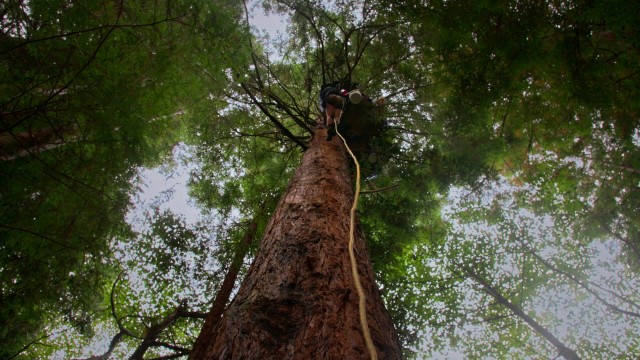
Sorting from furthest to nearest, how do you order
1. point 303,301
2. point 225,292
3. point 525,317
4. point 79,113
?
point 525,317 < point 225,292 < point 79,113 < point 303,301

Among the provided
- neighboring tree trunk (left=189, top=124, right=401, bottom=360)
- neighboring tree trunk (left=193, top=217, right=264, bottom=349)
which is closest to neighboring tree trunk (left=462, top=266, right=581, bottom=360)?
neighboring tree trunk (left=193, top=217, right=264, bottom=349)

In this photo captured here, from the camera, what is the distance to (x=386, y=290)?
6.90 m

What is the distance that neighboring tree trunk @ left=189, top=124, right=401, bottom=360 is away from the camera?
1041 mm

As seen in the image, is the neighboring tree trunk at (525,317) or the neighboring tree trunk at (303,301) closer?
the neighboring tree trunk at (303,301)

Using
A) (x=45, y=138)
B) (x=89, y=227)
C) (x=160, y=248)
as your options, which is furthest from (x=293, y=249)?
(x=160, y=248)

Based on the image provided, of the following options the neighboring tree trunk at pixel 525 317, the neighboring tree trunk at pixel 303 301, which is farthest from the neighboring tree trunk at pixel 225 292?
the neighboring tree trunk at pixel 525 317

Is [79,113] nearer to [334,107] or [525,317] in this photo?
[334,107]

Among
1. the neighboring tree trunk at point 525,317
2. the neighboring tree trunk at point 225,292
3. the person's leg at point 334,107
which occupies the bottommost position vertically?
the neighboring tree trunk at point 225,292

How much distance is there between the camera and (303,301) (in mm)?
1251

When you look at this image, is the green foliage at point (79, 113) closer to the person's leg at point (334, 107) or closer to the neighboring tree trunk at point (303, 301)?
the person's leg at point (334, 107)

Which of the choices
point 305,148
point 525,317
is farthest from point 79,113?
point 525,317

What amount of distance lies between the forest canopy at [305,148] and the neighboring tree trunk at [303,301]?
1.33m

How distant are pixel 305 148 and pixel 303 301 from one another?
3.46 m

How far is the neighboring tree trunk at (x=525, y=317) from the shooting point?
1011cm
